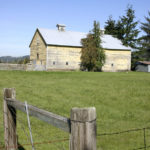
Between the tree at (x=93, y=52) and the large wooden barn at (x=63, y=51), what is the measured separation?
1.09 meters

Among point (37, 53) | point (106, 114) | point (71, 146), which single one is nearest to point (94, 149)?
point (71, 146)

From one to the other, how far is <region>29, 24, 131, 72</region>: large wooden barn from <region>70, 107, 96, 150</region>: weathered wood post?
35486 mm

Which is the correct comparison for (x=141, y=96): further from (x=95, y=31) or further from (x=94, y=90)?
(x=95, y=31)

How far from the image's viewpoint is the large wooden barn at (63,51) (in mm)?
39375

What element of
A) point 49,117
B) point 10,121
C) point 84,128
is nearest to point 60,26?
point 10,121

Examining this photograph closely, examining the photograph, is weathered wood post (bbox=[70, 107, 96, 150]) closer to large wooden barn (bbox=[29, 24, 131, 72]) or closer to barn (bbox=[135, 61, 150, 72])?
large wooden barn (bbox=[29, 24, 131, 72])

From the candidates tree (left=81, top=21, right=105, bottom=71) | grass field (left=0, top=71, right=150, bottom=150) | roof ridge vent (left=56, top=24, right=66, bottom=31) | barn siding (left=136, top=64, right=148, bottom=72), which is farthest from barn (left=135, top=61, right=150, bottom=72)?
grass field (left=0, top=71, right=150, bottom=150)

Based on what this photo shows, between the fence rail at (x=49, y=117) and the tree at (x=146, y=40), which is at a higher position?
the tree at (x=146, y=40)

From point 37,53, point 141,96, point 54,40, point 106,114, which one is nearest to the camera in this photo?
point 106,114

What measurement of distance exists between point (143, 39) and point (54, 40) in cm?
3240

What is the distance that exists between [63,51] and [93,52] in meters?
5.99

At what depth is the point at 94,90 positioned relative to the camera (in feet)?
54.0

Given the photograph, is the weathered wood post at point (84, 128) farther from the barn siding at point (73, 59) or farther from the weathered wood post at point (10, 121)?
the barn siding at point (73, 59)

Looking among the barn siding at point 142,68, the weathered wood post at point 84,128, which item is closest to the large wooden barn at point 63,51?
the barn siding at point 142,68
